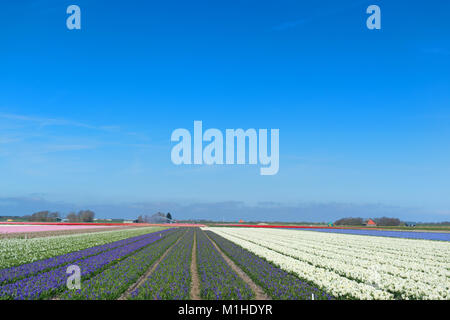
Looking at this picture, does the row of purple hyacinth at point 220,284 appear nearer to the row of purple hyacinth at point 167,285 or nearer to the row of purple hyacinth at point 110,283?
the row of purple hyacinth at point 167,285

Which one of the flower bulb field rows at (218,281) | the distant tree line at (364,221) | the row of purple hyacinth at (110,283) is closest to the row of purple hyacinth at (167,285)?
the flower bulb field rows at (218,281)

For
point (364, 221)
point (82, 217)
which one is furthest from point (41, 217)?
point (364, 221)

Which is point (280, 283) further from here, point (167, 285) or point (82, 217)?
point (82, 217)

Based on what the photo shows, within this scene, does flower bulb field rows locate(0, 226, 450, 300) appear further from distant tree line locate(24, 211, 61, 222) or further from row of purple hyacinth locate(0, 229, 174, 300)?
distant tree line locate(24, 211, 61, 222)

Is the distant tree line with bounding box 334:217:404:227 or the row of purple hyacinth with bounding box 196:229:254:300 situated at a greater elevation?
the row of purple hyacinth with bounding box 196:229:254:300

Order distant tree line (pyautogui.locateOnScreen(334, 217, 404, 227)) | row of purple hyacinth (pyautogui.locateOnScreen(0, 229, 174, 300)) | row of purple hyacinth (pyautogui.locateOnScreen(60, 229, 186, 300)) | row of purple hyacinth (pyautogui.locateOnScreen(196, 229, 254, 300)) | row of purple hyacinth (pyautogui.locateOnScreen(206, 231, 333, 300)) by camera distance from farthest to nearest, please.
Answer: distant tree line (pyautogui.locateOnScreen(334, 217, 404, 227)) → row of purple hyacinth (pyautogui.locateOnScreen(196, 229, 254, 300)) → row of purple hyacinth (pyautogui.locateOnScreen(206, 231, 333, 300)) → row of purple hyacinth (pyautogui.locateOnScreen(60, 229, 186, 300)) → row of purple hyacinth (pyautogui.locateOnScreen(0, 229, 174, 300))

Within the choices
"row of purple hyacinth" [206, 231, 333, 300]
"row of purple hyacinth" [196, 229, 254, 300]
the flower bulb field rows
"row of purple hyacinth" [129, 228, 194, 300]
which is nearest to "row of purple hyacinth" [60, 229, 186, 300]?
the flower bulb field rows

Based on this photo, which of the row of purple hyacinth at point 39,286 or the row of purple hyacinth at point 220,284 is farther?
the row of purple hyacinth at point 220,284

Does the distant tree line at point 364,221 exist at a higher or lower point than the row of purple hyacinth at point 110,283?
lower

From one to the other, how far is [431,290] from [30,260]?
2356 cm

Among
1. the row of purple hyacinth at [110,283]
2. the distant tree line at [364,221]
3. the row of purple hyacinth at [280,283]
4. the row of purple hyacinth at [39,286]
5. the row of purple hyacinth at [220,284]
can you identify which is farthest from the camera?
the distant tree line at [364,221]
